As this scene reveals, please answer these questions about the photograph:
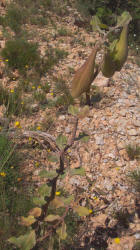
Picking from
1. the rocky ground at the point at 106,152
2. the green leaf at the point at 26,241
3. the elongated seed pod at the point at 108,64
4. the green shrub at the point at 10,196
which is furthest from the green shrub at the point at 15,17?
the green leaf at the point at 26,241

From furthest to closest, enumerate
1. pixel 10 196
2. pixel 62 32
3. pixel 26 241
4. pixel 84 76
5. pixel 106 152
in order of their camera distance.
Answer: pixel 62 32 < pixel 106 152 < pixel 10 196 < pixel 26 241 < pixel 84 76

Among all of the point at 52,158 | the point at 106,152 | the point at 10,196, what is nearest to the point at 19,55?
the point at 106,152

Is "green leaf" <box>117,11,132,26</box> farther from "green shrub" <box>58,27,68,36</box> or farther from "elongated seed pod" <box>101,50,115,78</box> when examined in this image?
"green shrub" <box>58,27,68,36</box>

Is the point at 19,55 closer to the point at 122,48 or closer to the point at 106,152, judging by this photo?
the point at 106,152

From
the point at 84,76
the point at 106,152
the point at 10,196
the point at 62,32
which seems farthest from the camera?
the point at 62,32

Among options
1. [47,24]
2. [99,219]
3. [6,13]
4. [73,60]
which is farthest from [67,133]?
[6,13]

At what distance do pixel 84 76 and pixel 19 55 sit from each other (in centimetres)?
220

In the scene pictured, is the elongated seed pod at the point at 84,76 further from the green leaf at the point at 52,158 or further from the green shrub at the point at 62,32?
the green shrub at the point at 62,32

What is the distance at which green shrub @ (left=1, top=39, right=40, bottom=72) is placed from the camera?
2.77 metres

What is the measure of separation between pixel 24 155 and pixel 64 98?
2.82ft

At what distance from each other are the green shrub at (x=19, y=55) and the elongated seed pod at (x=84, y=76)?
1.92 metres

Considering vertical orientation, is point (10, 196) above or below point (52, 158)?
below

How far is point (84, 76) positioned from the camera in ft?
2.83

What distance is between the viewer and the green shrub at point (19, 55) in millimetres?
2766
